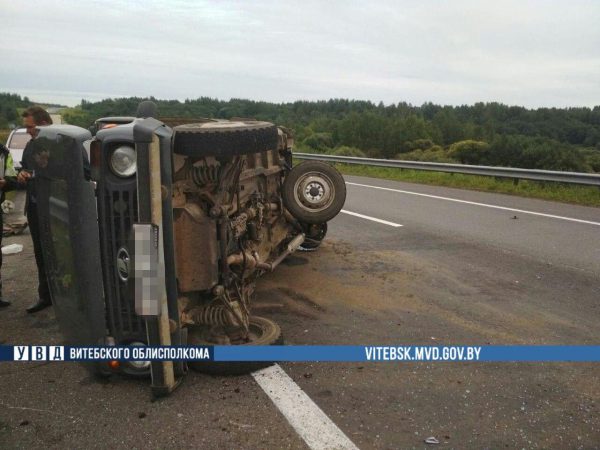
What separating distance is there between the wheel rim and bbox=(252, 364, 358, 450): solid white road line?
1.99 metres

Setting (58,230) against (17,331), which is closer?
(58,230)

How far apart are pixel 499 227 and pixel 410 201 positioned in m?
3.01

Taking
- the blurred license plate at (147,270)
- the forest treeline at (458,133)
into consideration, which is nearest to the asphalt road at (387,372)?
the blurred license plate at (147,270)

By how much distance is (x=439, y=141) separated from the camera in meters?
62.8

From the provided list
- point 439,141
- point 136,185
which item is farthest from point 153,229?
point 439,141

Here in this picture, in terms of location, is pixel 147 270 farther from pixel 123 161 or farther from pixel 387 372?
pixel 387 372

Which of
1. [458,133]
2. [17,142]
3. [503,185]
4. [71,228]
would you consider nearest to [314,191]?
[71,228]

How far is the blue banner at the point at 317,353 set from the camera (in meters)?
2.80

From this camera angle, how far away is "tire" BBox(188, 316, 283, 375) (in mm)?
3166

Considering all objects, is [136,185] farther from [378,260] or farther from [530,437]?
[378,260]

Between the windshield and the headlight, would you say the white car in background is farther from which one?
the headlight

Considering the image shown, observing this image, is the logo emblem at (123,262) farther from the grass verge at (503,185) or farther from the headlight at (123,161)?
the grass verge at (503,185)

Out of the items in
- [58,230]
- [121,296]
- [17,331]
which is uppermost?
[58,230]

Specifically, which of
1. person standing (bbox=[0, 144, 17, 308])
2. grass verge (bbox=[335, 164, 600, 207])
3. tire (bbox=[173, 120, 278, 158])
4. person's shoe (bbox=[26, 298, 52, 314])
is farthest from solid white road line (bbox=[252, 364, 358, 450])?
grass verge (bbox=[335, 164, 600, 207])
